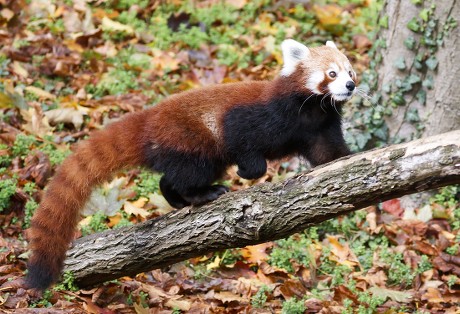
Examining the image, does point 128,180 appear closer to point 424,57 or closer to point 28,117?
point 28,117

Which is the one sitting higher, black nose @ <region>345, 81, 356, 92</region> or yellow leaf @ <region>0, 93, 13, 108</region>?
black nose @ <region>345, 81, 356, 92</region>

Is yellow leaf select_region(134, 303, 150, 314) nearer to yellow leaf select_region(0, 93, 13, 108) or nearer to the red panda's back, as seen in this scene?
the red panda's back

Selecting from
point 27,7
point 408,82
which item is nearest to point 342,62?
point 408,82

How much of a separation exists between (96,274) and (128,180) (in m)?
1.89

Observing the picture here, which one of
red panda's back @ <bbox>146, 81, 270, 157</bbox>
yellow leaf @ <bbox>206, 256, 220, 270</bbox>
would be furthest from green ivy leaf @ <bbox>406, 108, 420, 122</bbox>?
yellow leaf @ <bbox>206, 256, 220, 270</bbox>

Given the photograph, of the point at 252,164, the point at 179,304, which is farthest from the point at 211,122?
the point at 179,304

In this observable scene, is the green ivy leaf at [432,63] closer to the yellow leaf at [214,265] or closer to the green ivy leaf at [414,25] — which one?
the green ivy leaf at [414,25]

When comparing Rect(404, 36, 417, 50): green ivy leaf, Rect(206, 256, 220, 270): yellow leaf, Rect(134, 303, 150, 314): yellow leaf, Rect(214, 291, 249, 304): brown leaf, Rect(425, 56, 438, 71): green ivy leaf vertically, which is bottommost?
Rect(206, 256, 220, 270): yellow leaf

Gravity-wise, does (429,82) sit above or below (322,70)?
below

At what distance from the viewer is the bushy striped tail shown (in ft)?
14.3

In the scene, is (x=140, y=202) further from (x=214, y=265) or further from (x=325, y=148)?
(x=325, y=148)

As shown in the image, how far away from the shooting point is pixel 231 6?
9117 mm

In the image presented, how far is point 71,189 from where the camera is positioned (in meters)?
4.55

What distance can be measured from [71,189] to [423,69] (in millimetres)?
3541
